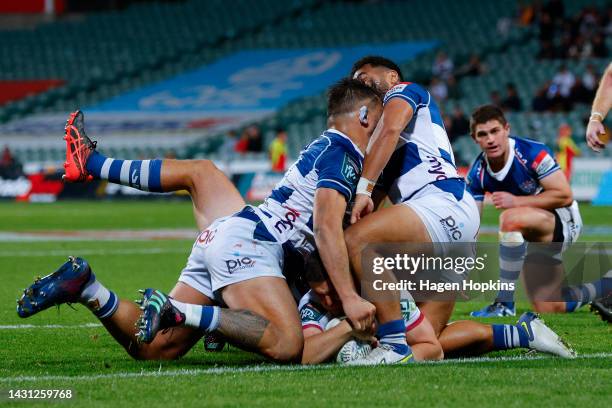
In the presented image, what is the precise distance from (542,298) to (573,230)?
0.63 metres

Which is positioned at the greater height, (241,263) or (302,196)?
(302,196)

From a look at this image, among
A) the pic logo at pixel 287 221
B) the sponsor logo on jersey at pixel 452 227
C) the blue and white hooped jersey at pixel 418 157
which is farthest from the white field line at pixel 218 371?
the blue and white hooped jersey at pixel 418 157

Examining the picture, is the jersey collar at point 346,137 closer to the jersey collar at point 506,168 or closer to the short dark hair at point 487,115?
the short dark hair at point 487,115

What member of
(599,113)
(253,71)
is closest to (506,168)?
(599,113)

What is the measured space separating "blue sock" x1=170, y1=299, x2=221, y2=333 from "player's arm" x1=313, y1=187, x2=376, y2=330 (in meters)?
0.64

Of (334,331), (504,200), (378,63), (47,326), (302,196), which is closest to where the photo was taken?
(334,331)

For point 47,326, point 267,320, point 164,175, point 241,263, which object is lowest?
point 47,326

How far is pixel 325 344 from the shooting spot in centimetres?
625

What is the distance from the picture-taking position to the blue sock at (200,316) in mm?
6027

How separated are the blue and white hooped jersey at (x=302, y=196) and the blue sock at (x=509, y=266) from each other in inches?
110

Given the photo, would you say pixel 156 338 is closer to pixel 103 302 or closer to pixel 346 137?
pixel 103 302

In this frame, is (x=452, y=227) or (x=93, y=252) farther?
(x=93, y=252)

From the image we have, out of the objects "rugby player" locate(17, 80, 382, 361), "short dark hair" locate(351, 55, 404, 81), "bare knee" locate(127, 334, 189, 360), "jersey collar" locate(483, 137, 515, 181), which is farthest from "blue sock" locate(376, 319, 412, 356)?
"jersey collar" locate(483, 137, 515, 181)

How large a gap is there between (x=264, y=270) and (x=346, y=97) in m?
1.06
